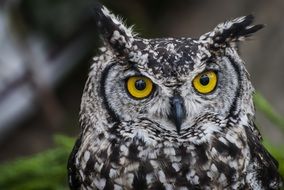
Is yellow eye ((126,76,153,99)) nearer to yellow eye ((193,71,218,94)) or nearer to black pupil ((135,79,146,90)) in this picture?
black pupil ((135,79,146,90))

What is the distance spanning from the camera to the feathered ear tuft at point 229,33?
309 centimetres

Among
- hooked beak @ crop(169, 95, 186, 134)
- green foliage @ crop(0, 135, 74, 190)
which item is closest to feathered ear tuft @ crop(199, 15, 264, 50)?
hooked beak @ crop(169, 95, 186, 134)

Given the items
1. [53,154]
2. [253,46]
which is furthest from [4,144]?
[53,154]

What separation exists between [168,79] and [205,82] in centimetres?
16

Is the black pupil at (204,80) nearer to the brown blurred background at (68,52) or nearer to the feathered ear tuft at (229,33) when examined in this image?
the feathered ear tuft at (229,33)

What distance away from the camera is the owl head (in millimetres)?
3033

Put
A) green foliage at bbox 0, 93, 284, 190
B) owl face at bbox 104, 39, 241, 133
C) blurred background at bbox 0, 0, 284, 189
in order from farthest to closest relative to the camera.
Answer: blurred background at bbox 0, 0, 284, 189
green foliage at bbox 0, 93, 284, 190
owl face at bbox 104, 39, 241, 133

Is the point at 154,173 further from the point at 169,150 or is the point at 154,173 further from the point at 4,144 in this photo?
the point at 4,144

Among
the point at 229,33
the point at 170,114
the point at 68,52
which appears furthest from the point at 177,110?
the point at 68,52

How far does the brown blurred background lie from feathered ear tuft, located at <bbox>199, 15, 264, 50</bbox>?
119 inches

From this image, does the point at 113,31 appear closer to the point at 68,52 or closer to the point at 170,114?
the point at 170,114

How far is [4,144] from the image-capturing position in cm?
759

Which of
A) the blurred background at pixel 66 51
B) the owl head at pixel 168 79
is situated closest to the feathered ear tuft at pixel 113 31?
the owl head at pixel 168 79

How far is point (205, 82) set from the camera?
3.08 metres
